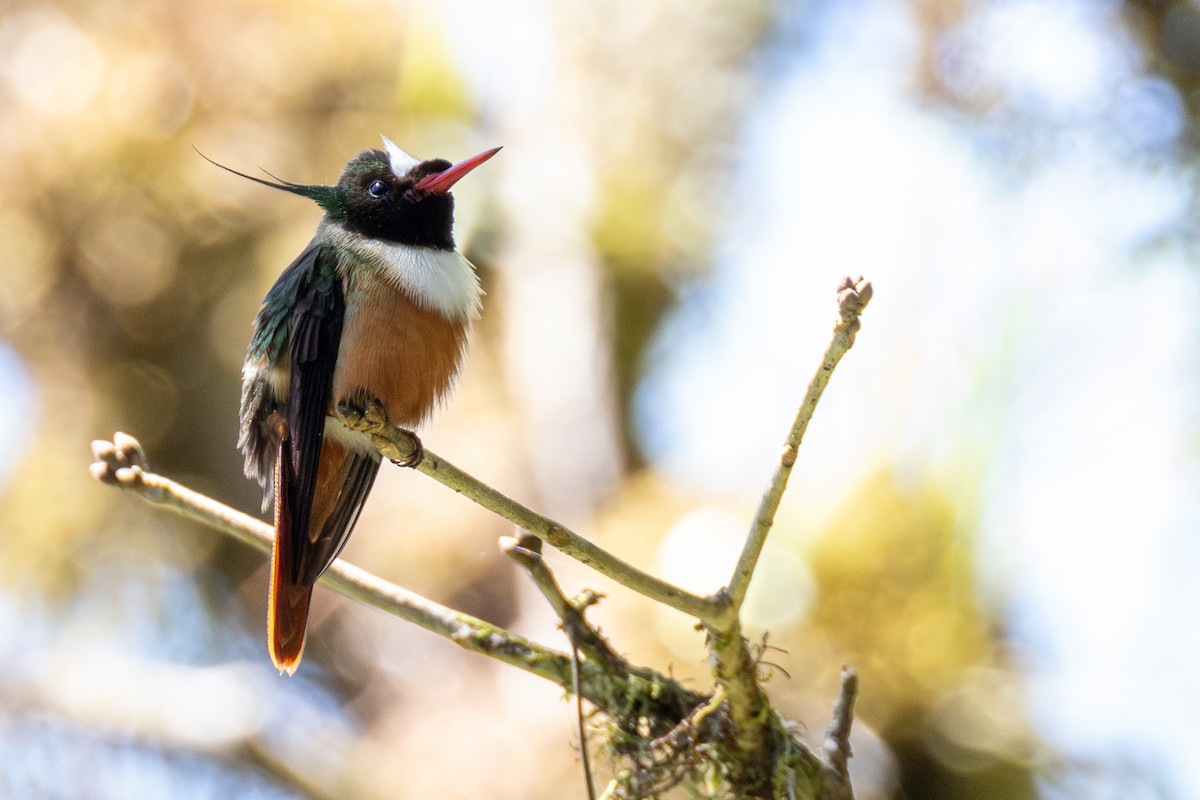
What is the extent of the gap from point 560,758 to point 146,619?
259cm

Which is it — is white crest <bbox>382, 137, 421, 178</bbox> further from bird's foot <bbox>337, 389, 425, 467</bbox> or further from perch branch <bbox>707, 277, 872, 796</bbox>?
perch branch <bbox>707, 277, 872, 796</bbox>

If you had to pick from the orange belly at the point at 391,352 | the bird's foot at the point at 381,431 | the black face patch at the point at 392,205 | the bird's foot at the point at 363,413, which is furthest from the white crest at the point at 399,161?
the bird's foot at the point at 381,431

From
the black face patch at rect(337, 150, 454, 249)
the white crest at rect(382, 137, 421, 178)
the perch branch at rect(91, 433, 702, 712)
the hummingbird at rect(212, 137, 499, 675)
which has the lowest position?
the perch branch at rect(91, 433, 702, 712)

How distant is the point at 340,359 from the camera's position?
329cm

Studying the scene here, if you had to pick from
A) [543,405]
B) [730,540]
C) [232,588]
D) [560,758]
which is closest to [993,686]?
[730,540]

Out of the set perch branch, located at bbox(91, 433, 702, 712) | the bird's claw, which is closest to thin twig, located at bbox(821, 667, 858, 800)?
perch branch, located at bbox(91, 433, 702, 712)

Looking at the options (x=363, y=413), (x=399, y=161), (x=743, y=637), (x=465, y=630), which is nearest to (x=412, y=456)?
(x=363, y=413)

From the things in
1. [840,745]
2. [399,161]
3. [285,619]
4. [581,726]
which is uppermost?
[399,161]

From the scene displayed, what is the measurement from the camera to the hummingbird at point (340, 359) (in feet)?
10.1

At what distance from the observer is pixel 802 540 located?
4469mm

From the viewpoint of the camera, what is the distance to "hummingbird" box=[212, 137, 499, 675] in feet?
10.1

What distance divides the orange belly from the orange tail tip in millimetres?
542

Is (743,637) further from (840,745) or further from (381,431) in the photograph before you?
(381,431)

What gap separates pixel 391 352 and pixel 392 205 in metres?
0.69
